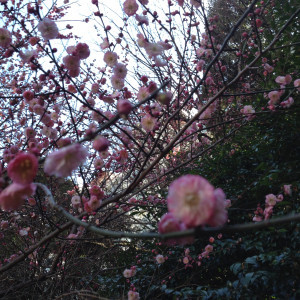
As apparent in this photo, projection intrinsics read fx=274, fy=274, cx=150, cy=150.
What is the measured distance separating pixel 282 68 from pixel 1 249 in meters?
4.54

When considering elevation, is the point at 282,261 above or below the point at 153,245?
below

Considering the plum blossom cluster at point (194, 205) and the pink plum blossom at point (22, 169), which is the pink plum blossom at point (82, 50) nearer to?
the pink plum blossom at point (22, 169)

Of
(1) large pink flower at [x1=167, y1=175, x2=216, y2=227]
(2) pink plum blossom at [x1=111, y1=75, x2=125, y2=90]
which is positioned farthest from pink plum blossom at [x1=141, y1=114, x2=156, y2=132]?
(1) large pink flower at [x1=167, y1=175, x2=216, y2=227]

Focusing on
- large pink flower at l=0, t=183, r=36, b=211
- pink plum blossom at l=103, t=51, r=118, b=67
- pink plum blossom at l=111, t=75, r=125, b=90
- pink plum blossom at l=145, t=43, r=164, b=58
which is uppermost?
pink plum blossom at l=103, t=51, r=118, b=67

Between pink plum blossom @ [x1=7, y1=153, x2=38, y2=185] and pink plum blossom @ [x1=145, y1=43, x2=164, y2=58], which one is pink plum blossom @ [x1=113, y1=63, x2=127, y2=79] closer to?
pink plum blossom @ [x1=145, y1=43, x2=164, y2=58]

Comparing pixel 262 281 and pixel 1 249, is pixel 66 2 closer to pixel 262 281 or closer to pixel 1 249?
pixel 1 249

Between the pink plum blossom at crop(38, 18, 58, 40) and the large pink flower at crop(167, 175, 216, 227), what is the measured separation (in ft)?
5.13

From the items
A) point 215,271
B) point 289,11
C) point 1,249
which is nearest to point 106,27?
point 289,11

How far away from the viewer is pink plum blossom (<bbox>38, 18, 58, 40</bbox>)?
173 cm

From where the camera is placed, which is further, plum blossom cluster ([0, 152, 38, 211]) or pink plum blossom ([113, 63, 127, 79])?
pink plum blossom ([113, 63, 127, 79])

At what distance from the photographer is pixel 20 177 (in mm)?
764

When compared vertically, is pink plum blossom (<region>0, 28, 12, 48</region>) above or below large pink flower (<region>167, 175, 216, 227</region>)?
above

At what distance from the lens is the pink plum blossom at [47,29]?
5.69 ft

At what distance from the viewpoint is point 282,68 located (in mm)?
3113
